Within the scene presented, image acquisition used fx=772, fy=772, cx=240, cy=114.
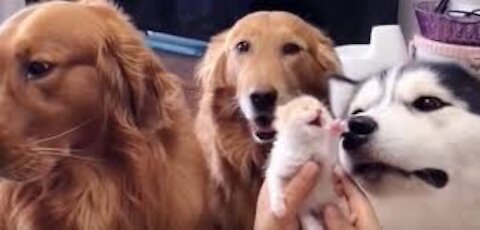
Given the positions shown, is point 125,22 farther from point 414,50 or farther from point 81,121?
point 414,50

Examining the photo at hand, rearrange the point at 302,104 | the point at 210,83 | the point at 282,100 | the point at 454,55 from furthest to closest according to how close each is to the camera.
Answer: the point at 454,55 → the point at 210,83 → the point at 282,100 → the point at 302,104

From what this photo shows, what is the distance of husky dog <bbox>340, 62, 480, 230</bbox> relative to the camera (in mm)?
1023

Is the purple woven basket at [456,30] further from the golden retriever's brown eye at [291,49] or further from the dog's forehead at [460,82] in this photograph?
the dog's forehead at [460,82]

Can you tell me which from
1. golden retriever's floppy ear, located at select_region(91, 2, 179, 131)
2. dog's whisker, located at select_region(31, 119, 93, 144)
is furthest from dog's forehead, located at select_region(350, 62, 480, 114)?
dog's whisker, located at select_region(31, 119, 93, 144)

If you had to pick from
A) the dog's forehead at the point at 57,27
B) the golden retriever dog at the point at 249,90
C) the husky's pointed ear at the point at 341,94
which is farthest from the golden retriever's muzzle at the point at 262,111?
the dog's forehead at the point at 57,27

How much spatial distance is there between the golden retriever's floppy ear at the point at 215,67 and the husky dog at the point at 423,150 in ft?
2.06

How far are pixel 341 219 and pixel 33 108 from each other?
46 cm

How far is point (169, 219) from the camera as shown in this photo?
1.19 m

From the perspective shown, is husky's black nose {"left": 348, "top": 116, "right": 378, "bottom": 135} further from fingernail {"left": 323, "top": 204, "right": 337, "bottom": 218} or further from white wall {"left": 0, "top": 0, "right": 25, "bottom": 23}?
white wall {"left": 0, "top": 0, "right": 25, "bottom": 23}

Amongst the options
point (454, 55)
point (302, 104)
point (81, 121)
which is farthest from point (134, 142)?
point (454, 55)

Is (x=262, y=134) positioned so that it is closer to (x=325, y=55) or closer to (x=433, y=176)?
(x=325, y=55)

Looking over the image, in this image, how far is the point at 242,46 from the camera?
1.65 m

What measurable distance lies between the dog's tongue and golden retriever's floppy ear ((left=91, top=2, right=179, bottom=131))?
1.28 ft

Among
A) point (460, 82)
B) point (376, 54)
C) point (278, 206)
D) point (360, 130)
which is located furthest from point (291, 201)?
point (376, 54)
